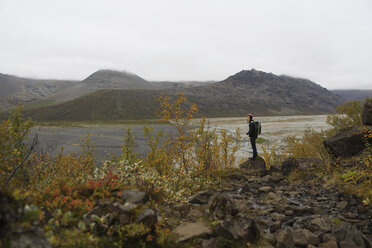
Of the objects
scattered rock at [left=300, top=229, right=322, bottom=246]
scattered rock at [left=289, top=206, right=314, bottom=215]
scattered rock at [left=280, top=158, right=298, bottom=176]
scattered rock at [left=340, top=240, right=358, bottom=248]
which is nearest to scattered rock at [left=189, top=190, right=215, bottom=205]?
scattered rock at [left=289, top=206, right=314, bottom=215]

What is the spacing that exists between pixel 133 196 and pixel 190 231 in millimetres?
1583

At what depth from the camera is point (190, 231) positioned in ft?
16.8

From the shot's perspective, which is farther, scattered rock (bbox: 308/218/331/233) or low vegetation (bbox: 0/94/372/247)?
scattered rock (bbox: 308/218/331/233)

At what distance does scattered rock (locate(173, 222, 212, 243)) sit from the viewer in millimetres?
4874

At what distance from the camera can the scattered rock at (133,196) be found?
5418 millimetres

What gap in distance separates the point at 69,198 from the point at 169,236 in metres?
2.21

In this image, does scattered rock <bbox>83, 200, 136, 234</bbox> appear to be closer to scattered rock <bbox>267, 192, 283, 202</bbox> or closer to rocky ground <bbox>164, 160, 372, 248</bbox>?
rocky ground <bbox>164, 160, 372, 248</bbox>

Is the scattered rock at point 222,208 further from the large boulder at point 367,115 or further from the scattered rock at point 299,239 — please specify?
the large boulder at point 367,115

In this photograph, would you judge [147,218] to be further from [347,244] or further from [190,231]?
[347,244]

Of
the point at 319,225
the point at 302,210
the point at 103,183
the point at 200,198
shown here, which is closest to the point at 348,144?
the point at 302,210

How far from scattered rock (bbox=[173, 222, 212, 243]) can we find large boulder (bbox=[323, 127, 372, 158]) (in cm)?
1219

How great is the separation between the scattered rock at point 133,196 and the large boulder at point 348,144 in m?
13.1

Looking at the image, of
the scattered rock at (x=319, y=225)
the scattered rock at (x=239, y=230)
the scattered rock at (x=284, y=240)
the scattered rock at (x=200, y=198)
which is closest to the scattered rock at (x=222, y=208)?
the scattered rock at (x=239, y=230)

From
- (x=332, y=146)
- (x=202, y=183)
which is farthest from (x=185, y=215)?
(x=332, y=146)
